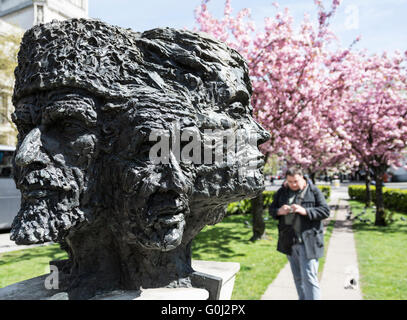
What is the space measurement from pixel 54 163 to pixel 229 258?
5.33 m

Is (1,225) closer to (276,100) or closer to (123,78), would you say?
(276,100)

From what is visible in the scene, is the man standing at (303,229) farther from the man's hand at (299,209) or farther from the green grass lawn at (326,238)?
the green grass lawn at (326,238)

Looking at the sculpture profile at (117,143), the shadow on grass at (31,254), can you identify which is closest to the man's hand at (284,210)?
the sculpture profile at (117,143)

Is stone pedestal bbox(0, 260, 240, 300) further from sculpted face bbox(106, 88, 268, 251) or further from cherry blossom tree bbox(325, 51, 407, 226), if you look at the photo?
cherry blossom tree bbox(325, 51, 407, 226)

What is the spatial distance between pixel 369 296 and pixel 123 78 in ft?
14.7

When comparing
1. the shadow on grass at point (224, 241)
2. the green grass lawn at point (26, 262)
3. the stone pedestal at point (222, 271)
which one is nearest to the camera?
the stone pedestal at point (222, 271)

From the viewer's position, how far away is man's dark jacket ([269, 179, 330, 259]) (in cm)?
369

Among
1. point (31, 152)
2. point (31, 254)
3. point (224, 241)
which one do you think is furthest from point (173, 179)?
point (224, 241)

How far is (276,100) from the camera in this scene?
8477 mm

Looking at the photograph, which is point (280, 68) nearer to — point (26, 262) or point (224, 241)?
point (224, 241)

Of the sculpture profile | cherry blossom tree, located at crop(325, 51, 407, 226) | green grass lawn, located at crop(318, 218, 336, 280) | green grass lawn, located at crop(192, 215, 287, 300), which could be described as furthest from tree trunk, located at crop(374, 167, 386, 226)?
the sculpture profile

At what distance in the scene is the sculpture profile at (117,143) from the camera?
1900mm

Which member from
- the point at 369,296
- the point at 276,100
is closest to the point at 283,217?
the point at 369,296

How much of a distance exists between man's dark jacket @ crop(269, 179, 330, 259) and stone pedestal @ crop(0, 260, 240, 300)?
1214mm
